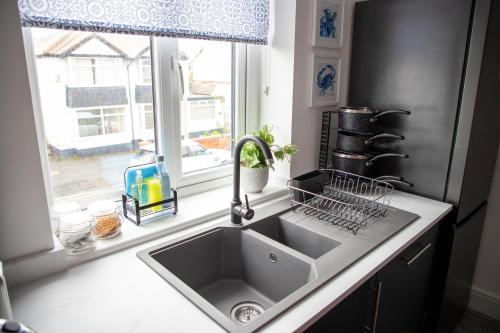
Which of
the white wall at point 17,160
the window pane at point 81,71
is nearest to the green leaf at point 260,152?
the window pane at point 81,71

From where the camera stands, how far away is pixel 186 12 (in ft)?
4.42

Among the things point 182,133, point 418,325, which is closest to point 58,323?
point 182,133

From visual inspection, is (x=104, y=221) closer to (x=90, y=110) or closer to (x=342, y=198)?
(x=90, y=110)

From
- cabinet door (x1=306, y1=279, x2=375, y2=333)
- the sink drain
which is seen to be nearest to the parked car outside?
the sink drain

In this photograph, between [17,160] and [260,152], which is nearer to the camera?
[17,160]

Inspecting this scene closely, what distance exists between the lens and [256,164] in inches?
65.4

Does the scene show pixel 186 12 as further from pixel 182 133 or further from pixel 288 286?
pixel 288 286

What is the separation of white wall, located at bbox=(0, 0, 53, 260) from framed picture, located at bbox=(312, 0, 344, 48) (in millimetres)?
1259

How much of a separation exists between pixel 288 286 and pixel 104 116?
940 mm

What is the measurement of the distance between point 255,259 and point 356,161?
0.77m

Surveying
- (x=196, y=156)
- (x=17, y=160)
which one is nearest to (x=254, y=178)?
(x=196, y=156)

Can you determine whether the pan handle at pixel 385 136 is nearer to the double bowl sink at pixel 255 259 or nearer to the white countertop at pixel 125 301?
the double bowl sink at pixel 255 259

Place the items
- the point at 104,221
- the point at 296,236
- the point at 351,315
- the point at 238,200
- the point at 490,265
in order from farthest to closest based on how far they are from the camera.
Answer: the point at 490,265
the point at 296,236
the point at 238,200
the point at 104,221
the point at 351,315

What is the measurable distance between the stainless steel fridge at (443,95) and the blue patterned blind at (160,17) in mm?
601
